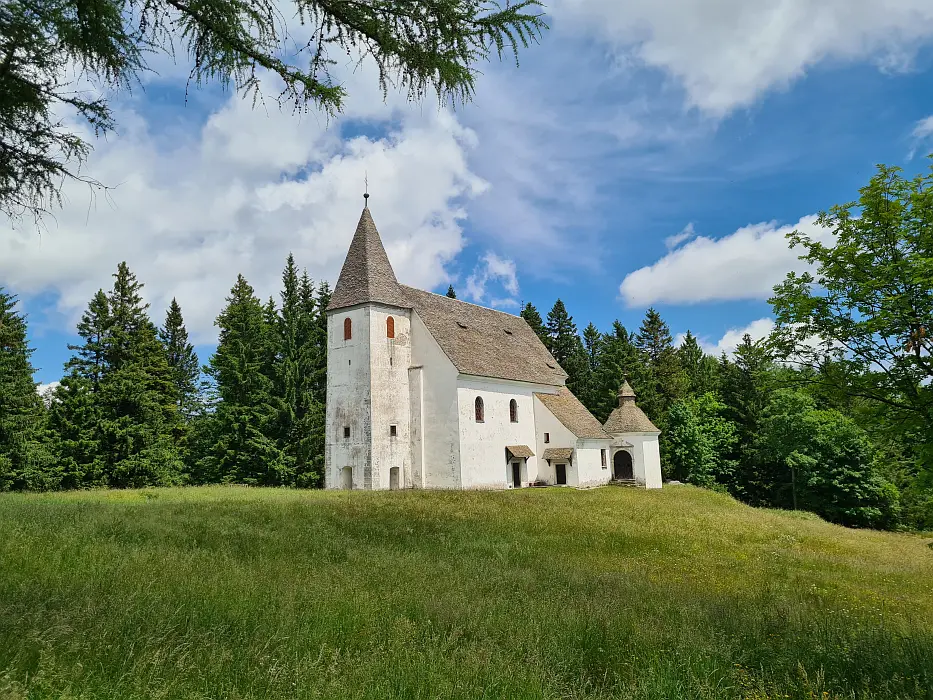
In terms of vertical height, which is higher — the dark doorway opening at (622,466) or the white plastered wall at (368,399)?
the white plastered wall at (368,399)

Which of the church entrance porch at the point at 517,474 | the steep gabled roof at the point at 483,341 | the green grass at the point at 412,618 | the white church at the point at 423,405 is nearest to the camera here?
the green grass at the point at 412,618

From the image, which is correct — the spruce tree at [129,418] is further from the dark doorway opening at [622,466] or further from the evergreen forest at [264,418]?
the dark doorway opening at [622,466]

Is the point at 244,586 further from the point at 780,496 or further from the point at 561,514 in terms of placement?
the point at 780,496

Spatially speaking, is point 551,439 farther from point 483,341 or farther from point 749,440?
point 749,440

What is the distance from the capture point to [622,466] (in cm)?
4194

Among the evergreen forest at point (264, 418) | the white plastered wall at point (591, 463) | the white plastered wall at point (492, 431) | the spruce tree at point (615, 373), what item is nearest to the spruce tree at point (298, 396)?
the evergreen forest at point (264, 418)

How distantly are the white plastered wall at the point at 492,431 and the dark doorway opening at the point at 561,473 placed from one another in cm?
152

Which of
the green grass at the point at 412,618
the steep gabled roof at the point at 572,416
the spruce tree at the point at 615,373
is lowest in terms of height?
the green grass at the point at 412,618

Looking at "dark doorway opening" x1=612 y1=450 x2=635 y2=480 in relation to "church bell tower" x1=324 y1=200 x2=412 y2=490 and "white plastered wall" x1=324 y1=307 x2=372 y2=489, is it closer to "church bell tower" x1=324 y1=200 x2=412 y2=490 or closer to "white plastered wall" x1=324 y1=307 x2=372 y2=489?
"church bell tower" x1=324 y1=200 x2=412 y2=490

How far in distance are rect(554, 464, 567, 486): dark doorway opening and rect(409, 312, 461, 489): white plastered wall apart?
847cm

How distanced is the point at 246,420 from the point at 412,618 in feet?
128

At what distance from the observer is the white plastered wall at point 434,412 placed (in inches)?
1348

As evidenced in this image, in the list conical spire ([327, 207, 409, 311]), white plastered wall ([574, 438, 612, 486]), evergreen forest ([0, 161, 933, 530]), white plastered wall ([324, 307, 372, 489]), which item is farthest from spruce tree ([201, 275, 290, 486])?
white plastered wall ([574, 438, 612, 486])

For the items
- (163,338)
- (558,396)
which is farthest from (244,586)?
(163,338)
